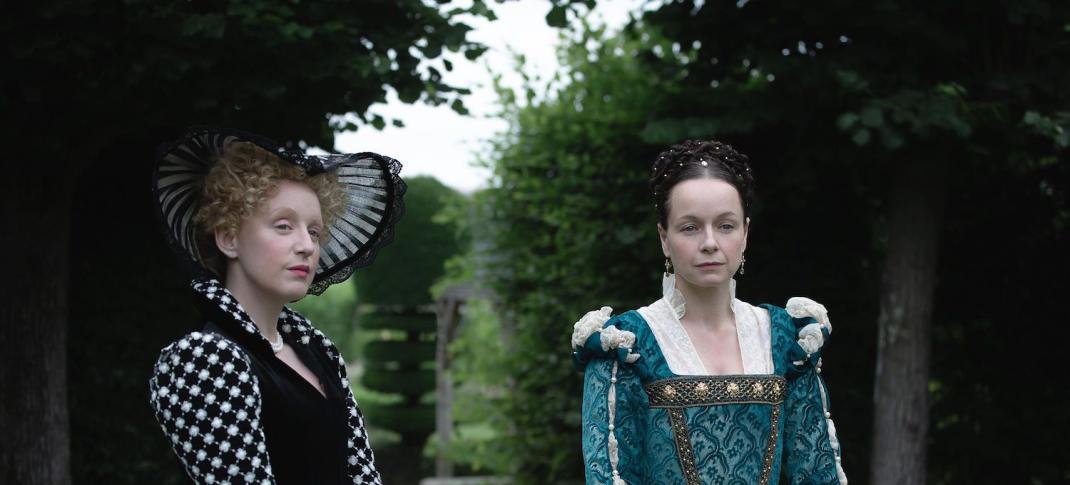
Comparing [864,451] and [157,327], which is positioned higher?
[157,327]

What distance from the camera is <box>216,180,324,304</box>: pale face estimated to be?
94.7 inches

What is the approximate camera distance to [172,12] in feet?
14.0

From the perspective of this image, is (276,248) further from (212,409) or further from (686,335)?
(686,335)

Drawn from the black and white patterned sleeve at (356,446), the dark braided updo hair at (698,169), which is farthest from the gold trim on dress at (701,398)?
the black and white patterned sleeve at (356,446)

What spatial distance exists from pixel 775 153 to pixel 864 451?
2.06 meters

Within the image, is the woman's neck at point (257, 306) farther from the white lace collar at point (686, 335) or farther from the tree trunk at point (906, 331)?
the tree trunk at point (906, 331)

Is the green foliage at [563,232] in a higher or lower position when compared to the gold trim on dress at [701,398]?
higher

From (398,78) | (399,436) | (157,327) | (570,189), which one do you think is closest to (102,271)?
(157,327)

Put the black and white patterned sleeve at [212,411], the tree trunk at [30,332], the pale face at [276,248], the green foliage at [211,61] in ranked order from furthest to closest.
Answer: the tree trunk at [30,332], the green foliage at [211,61], the pale face at [276,248], the black and white patterned sleeve at [212,411]

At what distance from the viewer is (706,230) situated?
2730 millimetres

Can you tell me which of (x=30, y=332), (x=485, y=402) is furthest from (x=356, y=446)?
(x=485, y=402)

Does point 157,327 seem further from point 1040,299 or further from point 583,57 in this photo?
point 1040,299

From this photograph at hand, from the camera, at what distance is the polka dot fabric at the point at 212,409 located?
212cm

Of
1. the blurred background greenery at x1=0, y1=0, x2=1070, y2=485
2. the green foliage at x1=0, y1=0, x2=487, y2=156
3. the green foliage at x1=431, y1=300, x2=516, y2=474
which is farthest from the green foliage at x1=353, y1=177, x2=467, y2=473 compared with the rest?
the green foliage at x1=0, y1=0, x2=487, y2=156
